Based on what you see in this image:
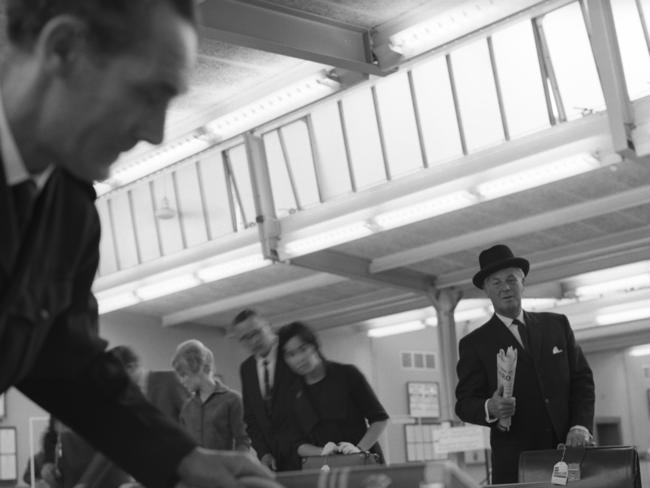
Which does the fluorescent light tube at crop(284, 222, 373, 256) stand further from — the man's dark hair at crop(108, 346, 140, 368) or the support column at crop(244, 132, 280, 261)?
the man's dark hair at crop(108, 346, 140, 368)

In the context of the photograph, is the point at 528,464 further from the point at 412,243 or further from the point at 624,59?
the point at 412,243

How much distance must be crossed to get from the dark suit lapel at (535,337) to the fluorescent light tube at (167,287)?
1386cm

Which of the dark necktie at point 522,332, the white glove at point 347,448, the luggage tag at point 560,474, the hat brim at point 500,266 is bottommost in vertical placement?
the luggage tag at point 560,474

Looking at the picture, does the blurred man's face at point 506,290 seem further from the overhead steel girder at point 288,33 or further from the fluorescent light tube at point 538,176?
the fluorescent light tube at point 538,176

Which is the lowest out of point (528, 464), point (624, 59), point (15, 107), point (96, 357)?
point (528, 464)

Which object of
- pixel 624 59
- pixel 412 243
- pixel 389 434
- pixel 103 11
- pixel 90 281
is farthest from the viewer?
Answer: pixel 389 434

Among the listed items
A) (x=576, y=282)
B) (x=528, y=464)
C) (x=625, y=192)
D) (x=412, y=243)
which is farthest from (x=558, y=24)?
(x=528, y=464)

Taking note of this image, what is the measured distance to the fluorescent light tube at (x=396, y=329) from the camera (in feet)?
82.9

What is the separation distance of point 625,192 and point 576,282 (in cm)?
682

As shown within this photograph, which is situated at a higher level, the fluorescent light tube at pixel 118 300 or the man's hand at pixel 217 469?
the fluorescent light tube at pixel 118 300

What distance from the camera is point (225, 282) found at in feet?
67.8

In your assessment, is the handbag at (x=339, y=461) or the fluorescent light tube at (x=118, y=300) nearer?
the handbag at (x=339, y=461)

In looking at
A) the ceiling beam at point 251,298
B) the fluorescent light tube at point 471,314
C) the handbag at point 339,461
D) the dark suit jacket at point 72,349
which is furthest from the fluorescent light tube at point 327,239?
the dark suit jacket at point 72,349

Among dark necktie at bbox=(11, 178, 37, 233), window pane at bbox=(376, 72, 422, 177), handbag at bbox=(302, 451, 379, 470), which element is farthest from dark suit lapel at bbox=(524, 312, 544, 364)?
window pane at bbox=(376, 72, 422, 177)
